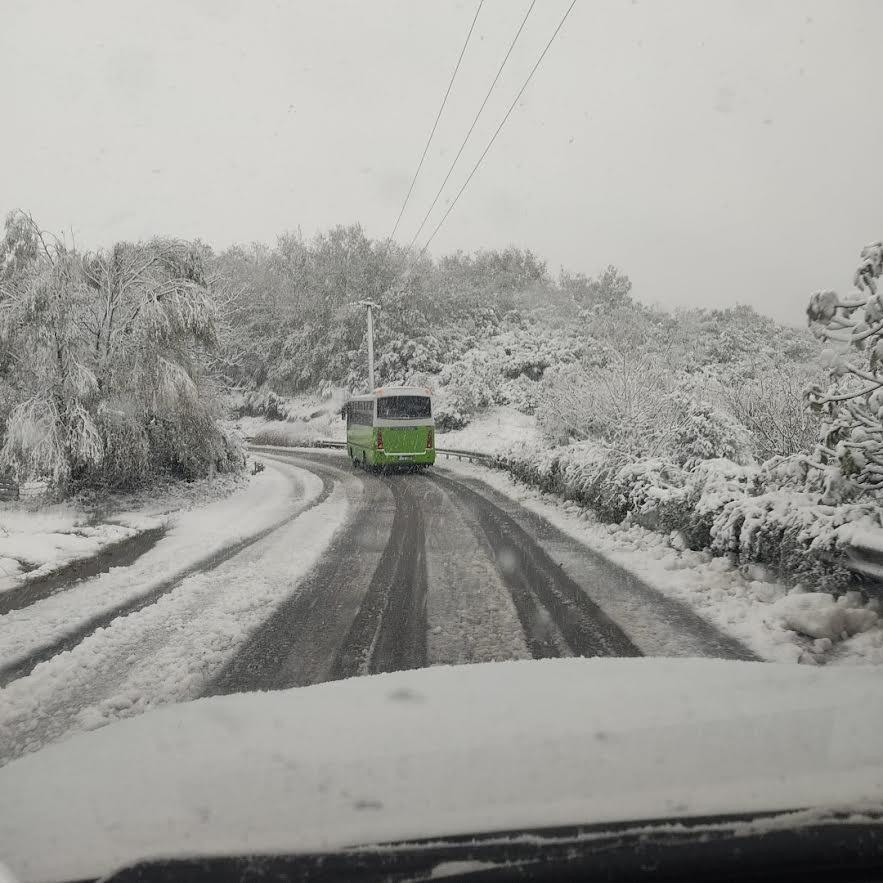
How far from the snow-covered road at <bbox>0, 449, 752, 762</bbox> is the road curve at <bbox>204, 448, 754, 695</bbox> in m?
0.02

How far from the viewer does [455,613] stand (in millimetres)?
6605

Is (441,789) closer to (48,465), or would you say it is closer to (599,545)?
(599,545)

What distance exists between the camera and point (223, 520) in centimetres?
1336

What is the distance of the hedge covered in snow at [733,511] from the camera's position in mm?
6383

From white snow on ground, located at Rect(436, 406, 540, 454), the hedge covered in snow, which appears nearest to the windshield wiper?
the hedge covered in snow

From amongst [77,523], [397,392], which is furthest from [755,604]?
[397,392]

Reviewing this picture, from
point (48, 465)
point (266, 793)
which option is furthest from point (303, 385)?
point (266, 793)

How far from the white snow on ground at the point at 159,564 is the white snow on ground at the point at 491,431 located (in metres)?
17.7

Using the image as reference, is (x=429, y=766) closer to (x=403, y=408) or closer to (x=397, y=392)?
(x=403, y=408)

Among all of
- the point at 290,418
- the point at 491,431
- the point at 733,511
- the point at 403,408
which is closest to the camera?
the point at 733,511

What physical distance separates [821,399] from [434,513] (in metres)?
9.05

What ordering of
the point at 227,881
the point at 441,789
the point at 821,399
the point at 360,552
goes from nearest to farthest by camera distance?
the point at 227,881
the point at 441,789
the point at 821,399
the point at 360,552

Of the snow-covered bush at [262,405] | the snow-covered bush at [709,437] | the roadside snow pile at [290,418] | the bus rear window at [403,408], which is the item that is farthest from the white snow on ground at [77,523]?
the snow-covered bush at [262,405]

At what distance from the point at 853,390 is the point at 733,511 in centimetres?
223
